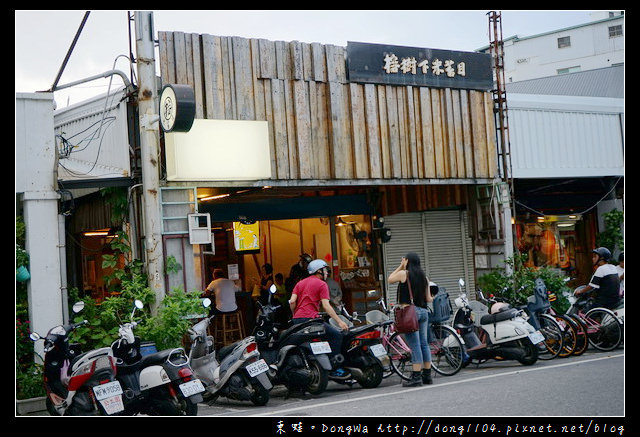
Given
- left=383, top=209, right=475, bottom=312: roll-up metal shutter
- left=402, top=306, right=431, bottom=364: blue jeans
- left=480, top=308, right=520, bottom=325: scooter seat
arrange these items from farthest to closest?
left=383, top=209, right=475, bottom=312: roll-up metal shutter < left=480, top=308, right=520, bottom=325: scooter seat < left=402, top=306, right=431, bottom=364: blue jeans

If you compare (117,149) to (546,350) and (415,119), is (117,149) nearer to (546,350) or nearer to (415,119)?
(415,119)

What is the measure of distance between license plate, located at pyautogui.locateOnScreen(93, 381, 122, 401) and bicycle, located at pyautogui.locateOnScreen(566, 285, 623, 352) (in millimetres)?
7606

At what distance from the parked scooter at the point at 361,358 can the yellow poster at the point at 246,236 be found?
23.4ft

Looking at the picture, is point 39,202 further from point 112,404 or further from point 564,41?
point 564,41

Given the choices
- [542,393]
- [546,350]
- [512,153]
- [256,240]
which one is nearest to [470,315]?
[546,350]

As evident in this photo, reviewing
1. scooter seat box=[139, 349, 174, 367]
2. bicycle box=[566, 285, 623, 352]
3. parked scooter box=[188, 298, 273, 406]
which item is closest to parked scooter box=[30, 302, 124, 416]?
scooter seat box=[139, 349, 174, 367]

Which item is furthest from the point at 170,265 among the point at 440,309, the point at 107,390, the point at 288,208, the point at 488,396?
the point at 488,396

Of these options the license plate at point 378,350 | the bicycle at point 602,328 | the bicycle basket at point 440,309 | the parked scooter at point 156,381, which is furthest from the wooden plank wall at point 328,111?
the parked scooter at point 156,381

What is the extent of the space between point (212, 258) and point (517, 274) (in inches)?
280

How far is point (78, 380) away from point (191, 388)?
1.40m

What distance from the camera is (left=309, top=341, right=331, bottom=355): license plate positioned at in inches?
406

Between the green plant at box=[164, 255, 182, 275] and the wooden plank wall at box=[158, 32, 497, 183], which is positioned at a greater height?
the wooden plank wall at box=[158, 32, 497, 183]

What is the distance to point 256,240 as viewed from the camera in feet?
58.8

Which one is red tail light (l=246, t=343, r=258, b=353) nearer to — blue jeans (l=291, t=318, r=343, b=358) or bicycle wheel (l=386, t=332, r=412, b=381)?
blue jeans (l=291, t=318, r=343, b=358)
